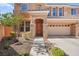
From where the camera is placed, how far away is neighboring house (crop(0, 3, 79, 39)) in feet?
25.4

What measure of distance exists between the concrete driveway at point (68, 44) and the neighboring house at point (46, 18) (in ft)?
0.42

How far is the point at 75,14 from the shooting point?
307 inches

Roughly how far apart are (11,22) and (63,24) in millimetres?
1086

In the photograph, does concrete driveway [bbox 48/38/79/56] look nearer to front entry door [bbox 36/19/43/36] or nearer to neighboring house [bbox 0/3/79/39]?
neighboring house [bbox 0/3/79/39]

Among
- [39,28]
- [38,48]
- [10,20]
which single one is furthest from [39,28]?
[10,20]

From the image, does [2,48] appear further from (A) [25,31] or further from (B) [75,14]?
(B) [75,14]

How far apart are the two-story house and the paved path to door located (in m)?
0.12

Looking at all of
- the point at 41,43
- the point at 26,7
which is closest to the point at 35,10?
the point at 26,7

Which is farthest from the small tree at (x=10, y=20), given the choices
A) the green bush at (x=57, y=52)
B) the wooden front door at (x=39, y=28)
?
the green bush at (x=57, y=52)

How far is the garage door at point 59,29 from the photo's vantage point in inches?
310

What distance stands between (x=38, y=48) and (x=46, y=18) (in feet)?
2.11

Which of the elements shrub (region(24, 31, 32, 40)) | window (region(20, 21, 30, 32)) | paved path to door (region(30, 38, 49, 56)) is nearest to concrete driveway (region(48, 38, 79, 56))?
paved path to door (region(30, 38, 49, 56))

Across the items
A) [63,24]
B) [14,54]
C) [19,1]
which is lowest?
[14,54]

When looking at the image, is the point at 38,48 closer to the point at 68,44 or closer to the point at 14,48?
the point at 14,48
